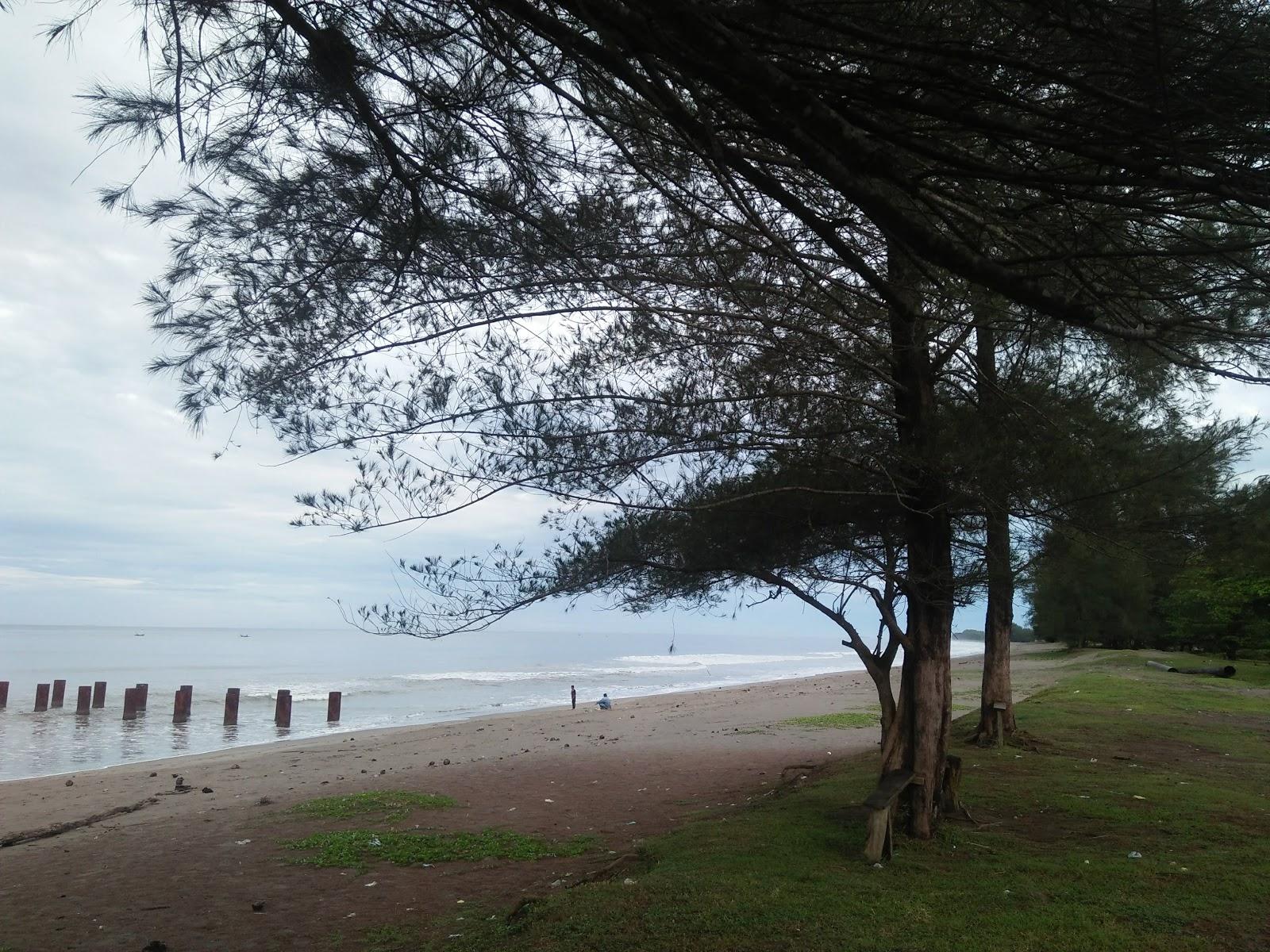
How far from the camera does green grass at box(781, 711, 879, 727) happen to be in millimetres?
15336

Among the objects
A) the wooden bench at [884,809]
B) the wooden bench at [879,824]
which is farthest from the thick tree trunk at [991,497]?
the wooden bench at [879,824]

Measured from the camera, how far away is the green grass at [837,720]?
604 inches

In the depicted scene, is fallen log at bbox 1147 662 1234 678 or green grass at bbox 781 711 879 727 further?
fallen log at bbox 1147 662 1234 678

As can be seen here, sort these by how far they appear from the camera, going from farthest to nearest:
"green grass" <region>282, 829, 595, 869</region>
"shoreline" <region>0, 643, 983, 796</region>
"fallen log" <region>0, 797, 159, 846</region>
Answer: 1. "shoreline" <region>0, 643, 983, 796</region>
2. "fallen log" <region>0, 797, 159, 846</region>
3. "green grass" <region>282, 829, 595, 869</region>

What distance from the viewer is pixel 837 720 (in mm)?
16047

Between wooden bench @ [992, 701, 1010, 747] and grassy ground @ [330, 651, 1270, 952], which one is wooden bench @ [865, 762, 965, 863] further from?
wooden bench @ [992, 701, 1010, 747]

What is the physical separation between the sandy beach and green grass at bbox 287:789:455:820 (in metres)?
0.25

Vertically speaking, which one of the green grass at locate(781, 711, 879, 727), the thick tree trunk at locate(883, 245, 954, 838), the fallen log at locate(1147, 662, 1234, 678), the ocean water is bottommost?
the ocean water

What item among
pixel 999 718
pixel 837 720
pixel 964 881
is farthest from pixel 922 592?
pixel 837 720

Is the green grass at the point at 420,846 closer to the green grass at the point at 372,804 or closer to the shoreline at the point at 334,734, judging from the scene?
the green grass at the point at 372,804

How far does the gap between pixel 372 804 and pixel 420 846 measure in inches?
88.1

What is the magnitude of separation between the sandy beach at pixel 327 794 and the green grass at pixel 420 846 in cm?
20

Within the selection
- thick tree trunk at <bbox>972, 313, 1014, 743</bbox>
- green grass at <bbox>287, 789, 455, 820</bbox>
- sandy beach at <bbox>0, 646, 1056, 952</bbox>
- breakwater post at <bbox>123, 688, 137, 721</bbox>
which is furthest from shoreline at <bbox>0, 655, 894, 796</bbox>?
thick tree trunk at <bbox>972, 313, 1014, 743</bbox>

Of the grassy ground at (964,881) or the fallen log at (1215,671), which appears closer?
the grassy ground at (964,881)
